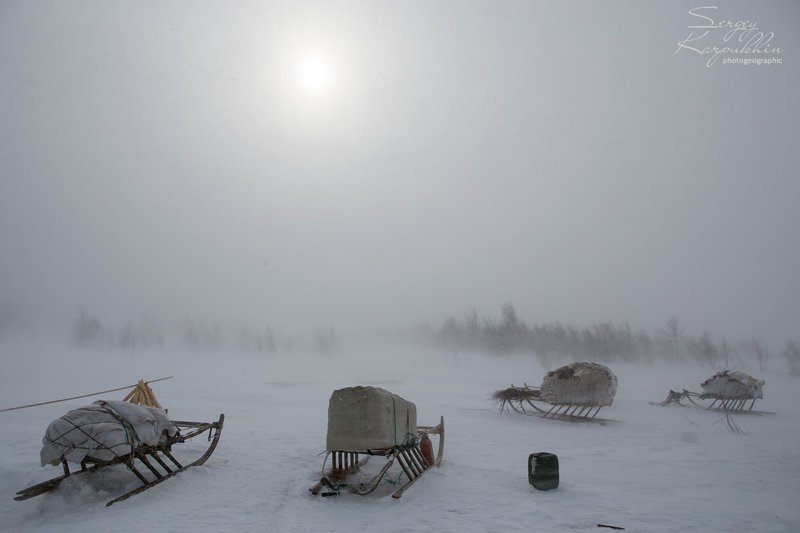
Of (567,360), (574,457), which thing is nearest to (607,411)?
(574,457)

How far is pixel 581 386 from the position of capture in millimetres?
22781

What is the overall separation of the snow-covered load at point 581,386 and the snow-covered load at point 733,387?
757 centimetres

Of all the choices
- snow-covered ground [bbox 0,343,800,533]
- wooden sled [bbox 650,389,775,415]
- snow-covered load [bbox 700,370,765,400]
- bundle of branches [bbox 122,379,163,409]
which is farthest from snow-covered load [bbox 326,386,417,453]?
snow-covered load [bbox 700,370,765,400]

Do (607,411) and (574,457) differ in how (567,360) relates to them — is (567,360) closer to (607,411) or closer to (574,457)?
(607,411)

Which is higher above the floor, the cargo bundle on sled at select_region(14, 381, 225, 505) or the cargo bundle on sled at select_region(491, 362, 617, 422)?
the cargo bundle on sled at select_region(14, 381, 225, 505)

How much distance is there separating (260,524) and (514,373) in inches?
1932

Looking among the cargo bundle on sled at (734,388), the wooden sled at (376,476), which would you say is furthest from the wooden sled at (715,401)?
the wooden sled at (376,476)

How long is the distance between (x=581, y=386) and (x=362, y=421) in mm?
17377

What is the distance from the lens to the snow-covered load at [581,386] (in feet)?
73.4

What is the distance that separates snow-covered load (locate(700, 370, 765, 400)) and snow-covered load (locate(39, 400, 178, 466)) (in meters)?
28.9

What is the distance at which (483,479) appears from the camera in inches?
422

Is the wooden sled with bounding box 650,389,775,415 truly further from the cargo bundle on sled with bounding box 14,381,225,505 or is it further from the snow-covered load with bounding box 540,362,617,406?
the cargo bundle on sled with bounding box 14,381,225,505

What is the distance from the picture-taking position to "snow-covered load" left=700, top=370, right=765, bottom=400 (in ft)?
78.8

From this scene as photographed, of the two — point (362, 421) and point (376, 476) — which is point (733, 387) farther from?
point (362, 421)
